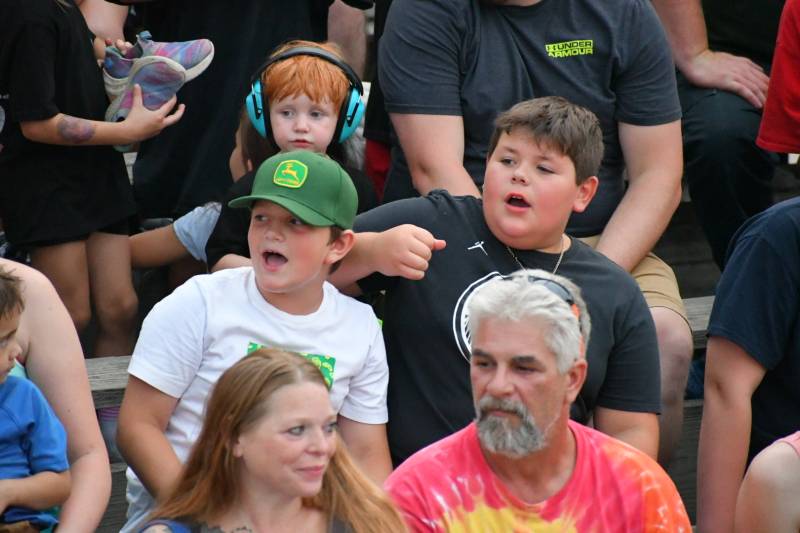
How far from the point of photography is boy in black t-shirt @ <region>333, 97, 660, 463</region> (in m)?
3.54

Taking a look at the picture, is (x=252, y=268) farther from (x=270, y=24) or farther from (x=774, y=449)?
(x=270, y=24)

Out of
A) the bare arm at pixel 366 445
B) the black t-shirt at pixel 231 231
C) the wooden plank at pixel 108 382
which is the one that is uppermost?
the black t-shirt at pixel 231 231

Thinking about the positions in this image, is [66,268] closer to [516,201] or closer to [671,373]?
[516,201]

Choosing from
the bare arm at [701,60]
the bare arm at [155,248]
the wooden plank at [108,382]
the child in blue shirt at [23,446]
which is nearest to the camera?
the child in blue shirt at [23,446]

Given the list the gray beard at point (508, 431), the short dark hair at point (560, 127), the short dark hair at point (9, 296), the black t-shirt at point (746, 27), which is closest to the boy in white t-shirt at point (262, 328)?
the short dark hair at point (9, 296)

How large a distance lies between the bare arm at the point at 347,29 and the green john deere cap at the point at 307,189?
2.03 meters

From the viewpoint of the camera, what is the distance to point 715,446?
3.70 metres

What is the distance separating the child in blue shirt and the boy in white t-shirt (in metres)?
0.23

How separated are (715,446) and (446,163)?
111 centimetres

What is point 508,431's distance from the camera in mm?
2865

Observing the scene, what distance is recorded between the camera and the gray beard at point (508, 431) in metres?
2.86

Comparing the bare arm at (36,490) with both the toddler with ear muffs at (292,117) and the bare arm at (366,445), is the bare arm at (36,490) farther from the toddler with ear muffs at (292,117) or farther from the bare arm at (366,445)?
the toddler with ear muffs at (292,117)

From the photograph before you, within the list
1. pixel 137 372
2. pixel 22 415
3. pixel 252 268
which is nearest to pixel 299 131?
pixel 252 268

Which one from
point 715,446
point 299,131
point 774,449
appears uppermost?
point 299,131
